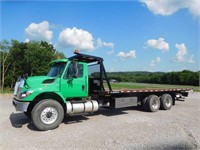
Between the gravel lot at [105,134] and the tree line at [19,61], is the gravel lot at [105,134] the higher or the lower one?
the lower one

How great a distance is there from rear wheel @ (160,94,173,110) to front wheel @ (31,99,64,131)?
18.4 feet

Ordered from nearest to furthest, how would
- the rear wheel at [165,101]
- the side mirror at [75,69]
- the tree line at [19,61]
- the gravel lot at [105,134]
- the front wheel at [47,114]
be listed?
the gravel lot at [105,134], the front wheel at [47,114], the side mirror at [75,69], the rear wheel at [165,101], the tree line at [19,61]

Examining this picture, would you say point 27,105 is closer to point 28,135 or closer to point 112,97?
point 28,135

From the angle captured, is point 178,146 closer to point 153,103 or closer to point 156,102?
point 153,103

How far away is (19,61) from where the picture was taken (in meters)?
35.4

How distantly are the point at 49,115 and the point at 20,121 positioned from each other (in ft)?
5.62

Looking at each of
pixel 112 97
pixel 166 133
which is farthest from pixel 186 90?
pixel 166 133

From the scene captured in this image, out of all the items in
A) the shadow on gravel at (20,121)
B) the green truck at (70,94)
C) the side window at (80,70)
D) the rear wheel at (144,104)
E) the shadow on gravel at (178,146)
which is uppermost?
the side window at (80,70)

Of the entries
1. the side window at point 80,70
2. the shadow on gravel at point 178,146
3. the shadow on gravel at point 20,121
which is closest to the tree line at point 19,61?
the shadow on gravel at point 20,121

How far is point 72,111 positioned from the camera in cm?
715

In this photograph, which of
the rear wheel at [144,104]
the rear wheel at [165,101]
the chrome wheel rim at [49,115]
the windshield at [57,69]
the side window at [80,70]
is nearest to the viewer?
the chrome wheel rim at [49,115]

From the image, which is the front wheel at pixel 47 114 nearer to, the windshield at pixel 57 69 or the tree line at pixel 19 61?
the windshield at pixel 57 69

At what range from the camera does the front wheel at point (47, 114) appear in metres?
6.25

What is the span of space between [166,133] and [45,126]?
146 inches
